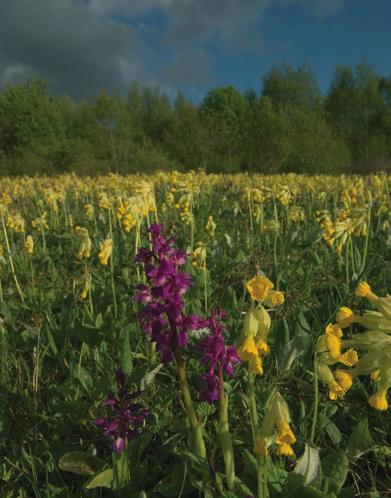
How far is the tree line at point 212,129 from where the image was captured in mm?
27438

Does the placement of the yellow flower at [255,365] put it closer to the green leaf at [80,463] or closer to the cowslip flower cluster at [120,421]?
the cowslip flower cluster at [120,421]

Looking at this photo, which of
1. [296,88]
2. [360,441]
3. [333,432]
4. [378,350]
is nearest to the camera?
[378,350]

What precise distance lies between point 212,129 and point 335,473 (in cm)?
2826

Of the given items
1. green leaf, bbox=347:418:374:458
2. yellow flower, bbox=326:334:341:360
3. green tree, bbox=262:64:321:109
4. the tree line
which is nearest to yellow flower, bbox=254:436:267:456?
yellow flower, bbox=326:334:341:360

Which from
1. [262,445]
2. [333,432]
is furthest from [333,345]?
[333,432]

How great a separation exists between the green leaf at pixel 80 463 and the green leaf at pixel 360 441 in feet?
2.98

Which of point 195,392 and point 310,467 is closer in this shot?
point 310,467

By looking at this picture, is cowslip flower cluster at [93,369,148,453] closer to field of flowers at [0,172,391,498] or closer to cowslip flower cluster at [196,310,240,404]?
field of flowers at [0,172,391,498]

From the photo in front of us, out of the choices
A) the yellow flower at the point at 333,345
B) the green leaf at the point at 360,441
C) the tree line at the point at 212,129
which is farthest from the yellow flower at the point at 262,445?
the tree line at the point at 212,129

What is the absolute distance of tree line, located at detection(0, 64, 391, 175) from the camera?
2744 cm

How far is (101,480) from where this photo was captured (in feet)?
4.48

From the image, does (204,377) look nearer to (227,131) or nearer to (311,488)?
(311,488)

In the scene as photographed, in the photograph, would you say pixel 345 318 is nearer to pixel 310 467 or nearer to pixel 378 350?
pixel 378 350

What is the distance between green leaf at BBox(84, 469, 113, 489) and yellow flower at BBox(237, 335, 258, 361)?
0.73m
